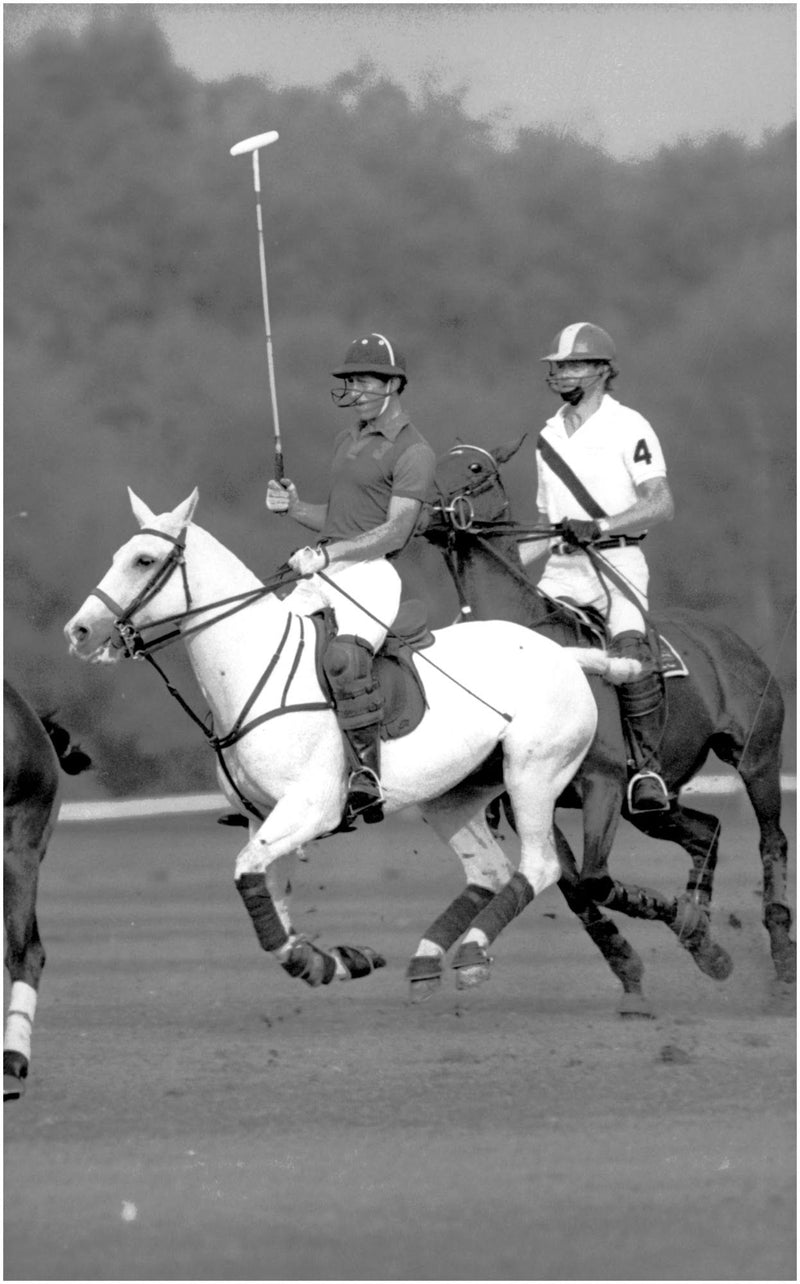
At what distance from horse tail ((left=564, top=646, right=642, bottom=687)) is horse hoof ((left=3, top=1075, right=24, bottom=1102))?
3526 millimetres

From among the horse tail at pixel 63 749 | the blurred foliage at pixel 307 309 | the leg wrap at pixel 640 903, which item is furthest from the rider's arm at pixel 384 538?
the blurred foliage at pixel 307 309

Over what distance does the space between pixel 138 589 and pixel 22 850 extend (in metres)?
1.24

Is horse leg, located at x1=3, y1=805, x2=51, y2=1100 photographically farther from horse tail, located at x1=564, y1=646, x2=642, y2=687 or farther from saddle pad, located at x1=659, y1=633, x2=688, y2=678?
saddle pad, located at x1=659, y1=633, x2=688, y2=678

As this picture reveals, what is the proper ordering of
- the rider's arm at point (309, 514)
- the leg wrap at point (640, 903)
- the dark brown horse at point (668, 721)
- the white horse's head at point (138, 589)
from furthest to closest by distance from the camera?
the dark brown horse at point (668, 721)
the leg wrap at point (640, 903)
the rider's arm at point (309, 514)
the white horse's head at point (138, 589)

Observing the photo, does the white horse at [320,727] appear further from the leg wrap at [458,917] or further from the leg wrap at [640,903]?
the leg wrap at [640,903]

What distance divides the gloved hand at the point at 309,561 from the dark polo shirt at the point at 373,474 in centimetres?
36

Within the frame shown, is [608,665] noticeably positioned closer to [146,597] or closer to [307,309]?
[146,597]

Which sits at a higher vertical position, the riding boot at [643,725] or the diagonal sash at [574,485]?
the diagonal sash at [574,485]

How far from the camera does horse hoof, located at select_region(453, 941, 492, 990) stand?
35.9 ft

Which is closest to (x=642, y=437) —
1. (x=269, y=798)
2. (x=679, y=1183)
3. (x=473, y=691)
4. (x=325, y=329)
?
(x=473, y=691)

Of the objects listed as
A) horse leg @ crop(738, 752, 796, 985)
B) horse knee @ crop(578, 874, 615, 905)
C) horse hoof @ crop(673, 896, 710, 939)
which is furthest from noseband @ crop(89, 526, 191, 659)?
horse leg @ crop(738, 752, 796, 985)

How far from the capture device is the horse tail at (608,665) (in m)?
12.0

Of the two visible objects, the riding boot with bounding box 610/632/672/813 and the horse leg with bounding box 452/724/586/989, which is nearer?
the horse leg with bounding box 452/724/586/989

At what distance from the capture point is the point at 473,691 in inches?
444
